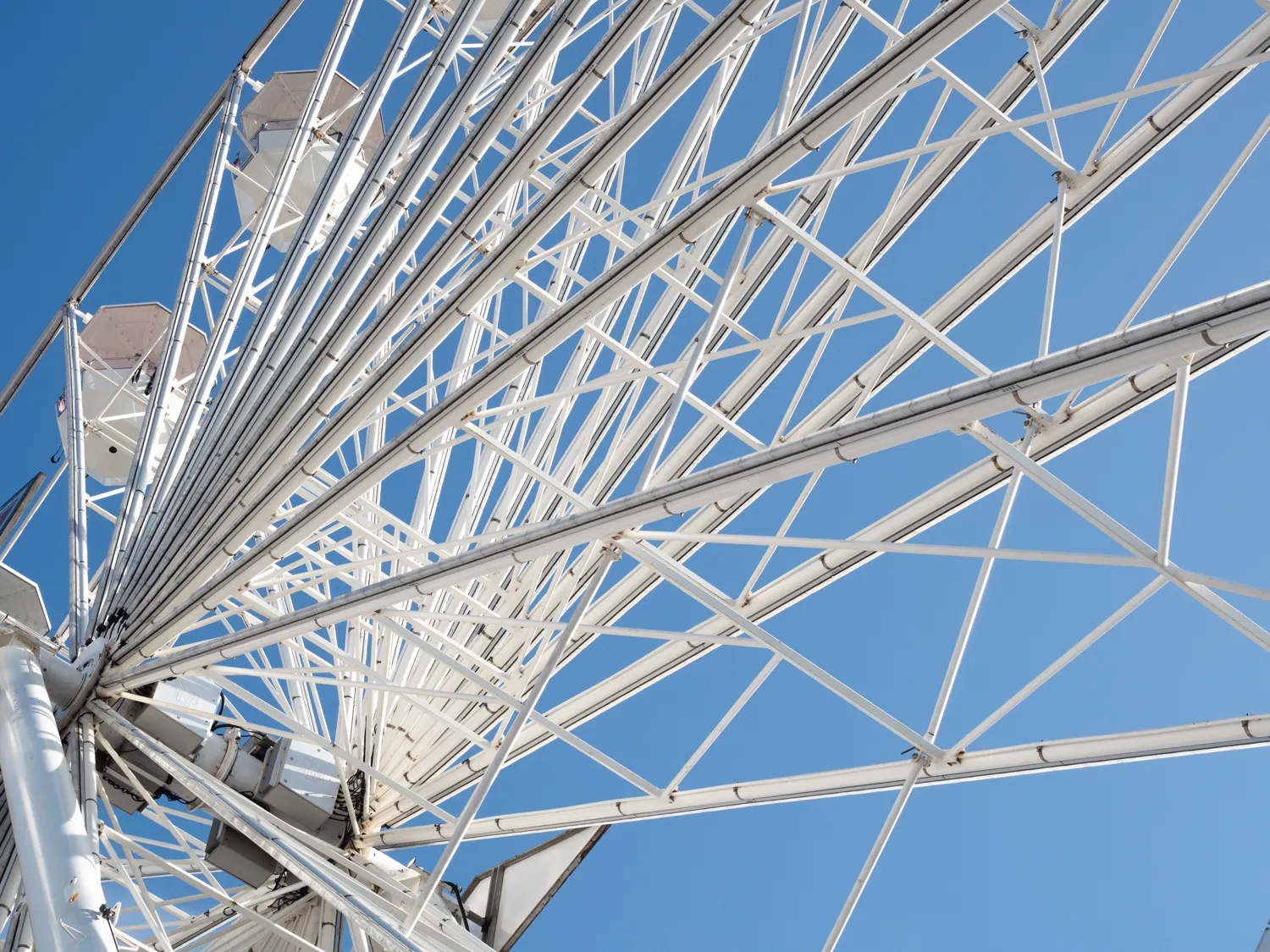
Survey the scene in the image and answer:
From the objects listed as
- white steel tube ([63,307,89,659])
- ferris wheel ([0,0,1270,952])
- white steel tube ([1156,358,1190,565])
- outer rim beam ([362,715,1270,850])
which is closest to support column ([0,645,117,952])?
ferris wheel ([0,0,1270,952])

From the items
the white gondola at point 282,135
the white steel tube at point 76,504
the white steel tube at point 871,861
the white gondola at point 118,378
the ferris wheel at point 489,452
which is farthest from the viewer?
the white gondola at point 118,378

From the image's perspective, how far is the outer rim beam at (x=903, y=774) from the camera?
12102 mm

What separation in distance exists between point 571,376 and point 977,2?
9922mm

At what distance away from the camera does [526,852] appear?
20984 millimetres

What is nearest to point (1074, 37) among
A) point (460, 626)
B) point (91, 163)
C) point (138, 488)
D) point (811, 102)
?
point (811, 102)

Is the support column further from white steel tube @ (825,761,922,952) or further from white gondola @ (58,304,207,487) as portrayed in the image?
A: white gondola @ (58,304,207,487)

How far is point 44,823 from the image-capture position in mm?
13961

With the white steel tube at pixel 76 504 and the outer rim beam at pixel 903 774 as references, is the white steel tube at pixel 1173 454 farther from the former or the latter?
the white steel tube at pixel 76 504

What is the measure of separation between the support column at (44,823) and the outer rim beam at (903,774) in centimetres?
548

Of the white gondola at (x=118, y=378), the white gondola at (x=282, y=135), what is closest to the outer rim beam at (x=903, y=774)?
the white gondola at (x=118, y=378)

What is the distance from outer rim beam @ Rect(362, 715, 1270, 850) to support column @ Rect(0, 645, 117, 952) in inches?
216

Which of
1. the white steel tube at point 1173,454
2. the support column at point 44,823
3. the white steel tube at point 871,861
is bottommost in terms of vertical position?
the support column at point 44,823

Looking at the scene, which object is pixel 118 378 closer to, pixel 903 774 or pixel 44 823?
pixel 44 823

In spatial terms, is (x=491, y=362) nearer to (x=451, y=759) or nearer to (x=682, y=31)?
(x=451, y=759)
